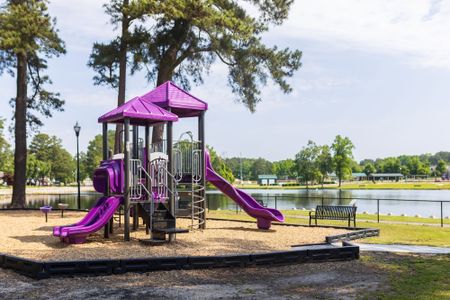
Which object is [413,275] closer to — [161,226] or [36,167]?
[161,226]

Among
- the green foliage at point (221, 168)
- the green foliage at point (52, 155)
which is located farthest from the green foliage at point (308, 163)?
the green foliage at point (52, 155)

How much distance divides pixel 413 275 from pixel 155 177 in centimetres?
762

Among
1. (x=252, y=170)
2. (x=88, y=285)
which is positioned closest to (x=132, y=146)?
(x=88, y=285)

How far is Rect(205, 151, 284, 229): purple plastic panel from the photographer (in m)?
14.9

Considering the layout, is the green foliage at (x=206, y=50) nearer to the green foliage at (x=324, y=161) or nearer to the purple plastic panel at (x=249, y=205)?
the purple plastic panel at (x=249, y=205)

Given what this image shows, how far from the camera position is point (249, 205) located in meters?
15.2

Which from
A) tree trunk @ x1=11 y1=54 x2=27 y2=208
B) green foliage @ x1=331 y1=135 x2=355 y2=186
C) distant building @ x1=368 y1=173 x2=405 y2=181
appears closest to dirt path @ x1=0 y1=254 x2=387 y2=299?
tree trunk @ x1=11 y1=54 x2=27 y2=208

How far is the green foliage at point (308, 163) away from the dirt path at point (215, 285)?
8724 centimetres

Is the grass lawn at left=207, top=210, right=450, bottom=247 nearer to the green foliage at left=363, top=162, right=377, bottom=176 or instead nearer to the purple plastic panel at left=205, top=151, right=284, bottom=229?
the purple plastic panel at left=205, top=151, right=284, bottom=229

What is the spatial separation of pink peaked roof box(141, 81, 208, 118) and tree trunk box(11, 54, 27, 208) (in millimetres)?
13548

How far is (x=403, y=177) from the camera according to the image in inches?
5778

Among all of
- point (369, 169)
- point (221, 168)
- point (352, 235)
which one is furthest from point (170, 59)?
point (369, 169)

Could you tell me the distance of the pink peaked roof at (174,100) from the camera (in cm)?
1465

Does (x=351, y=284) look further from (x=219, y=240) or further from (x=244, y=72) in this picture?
(x=244, y=72)
